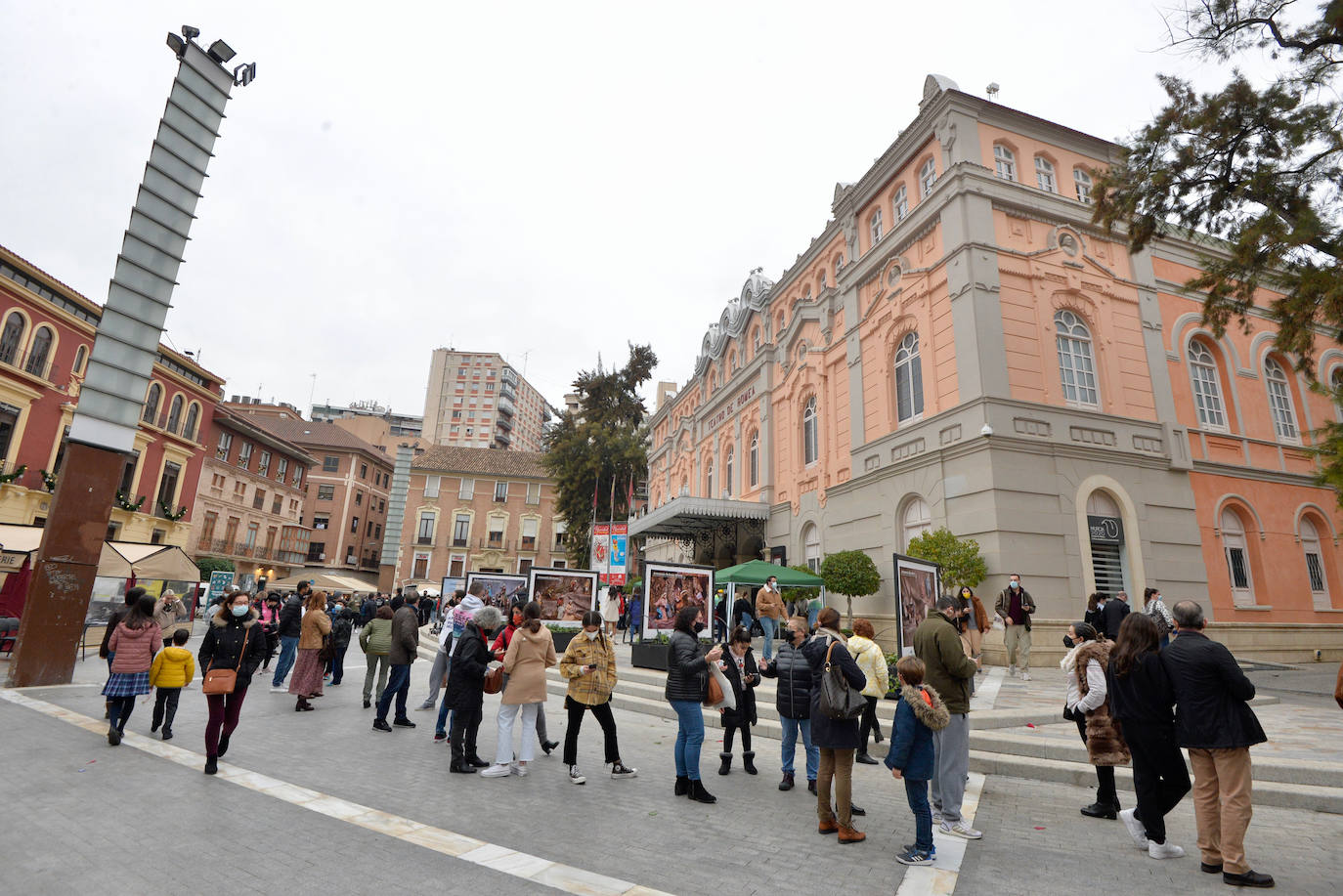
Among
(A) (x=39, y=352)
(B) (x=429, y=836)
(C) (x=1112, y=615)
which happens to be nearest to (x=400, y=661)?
(B) (x=429, y=836)

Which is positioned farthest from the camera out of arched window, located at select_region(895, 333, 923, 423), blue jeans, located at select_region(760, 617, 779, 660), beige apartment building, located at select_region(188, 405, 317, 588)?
beige apartment building, located at select_region(188, 405, 317, 588)

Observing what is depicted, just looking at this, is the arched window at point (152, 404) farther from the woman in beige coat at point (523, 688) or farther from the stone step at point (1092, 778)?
the stone step at point (1092, 778)

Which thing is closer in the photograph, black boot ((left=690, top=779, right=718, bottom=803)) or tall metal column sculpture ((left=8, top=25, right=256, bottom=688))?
black boot ((left=690, top=779, right=718, bottom=803))

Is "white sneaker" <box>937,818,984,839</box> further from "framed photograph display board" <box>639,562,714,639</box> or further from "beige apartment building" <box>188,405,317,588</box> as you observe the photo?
"beige apartment building" <box>188,405,317,588</box>

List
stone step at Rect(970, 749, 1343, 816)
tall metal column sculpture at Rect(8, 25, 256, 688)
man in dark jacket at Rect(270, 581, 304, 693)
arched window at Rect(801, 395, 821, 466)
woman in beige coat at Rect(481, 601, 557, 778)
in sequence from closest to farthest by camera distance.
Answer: stone step at Rect(970, 749, 1343, 816) → woman in beige coat at Rect(481, 601, 557, 778) → tall metal column sculpture at Rect(8, 25, 256, 688) → man in dark jacket at Rect(270, 581, 304, 693) → arched window at Rect(801, 395, 821, 466)

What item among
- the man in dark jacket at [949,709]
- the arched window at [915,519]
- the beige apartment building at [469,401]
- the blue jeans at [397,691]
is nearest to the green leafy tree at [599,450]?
the arched window at [915,519]

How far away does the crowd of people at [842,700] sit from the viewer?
452 cm

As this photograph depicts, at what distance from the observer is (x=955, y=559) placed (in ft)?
45.6

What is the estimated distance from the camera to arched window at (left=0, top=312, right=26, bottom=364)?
23.4 meters

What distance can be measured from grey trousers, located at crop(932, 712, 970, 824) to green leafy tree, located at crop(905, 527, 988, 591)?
27.5 feet

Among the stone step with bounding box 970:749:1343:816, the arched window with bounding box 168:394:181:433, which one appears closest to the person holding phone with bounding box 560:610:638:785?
the stone step with bounding box 970:749:1343:816

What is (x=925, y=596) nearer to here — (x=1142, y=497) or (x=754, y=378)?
(x=1142, y=497)

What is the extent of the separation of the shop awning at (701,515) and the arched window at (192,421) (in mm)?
24429

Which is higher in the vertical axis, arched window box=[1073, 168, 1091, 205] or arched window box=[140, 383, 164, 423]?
arched window box=[1073, 168, 1091, 205]
